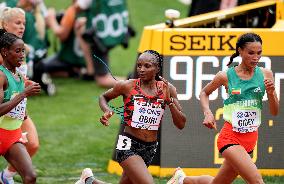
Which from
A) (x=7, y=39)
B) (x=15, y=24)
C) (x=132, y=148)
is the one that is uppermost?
(x=15, y=24)

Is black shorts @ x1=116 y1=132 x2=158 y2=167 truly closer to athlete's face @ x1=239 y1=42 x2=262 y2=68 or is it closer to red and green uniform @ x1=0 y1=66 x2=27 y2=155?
red and green uniform @ x1=0 y1=66 x2=27 y2=155

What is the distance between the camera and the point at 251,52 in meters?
10.6

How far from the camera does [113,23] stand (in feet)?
63.8

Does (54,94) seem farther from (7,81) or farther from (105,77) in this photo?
(7,81)

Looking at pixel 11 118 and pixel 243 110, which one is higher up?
pixel 243 110

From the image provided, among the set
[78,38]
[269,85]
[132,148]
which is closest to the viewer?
[269,85]

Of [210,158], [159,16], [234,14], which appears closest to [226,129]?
[210,158]

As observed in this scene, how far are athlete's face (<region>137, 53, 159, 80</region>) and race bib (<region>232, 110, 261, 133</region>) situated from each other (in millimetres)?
853

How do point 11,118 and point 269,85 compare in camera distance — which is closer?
point 269,85

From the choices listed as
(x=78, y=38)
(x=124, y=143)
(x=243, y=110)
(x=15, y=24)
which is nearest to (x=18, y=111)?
(x=124, y=143)

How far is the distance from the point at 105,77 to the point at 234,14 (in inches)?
254

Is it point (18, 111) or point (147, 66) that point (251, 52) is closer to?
point (147, 66)

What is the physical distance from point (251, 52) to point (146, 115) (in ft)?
3.65

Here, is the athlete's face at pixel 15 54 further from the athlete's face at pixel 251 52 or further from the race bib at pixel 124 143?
the athlete's face at pixel 251 52
